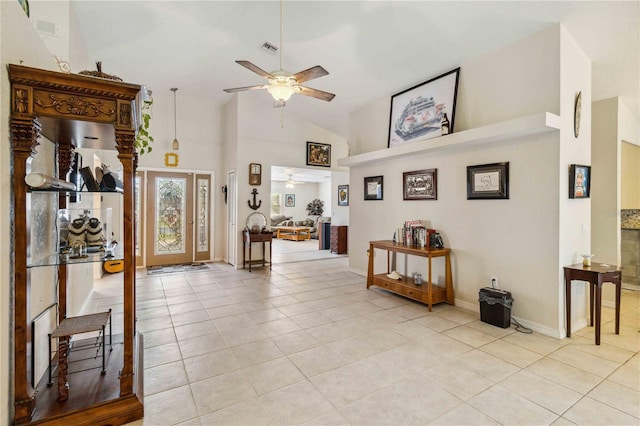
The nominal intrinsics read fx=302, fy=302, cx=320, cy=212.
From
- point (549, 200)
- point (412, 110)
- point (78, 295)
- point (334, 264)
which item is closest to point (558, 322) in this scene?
point (549, 200)

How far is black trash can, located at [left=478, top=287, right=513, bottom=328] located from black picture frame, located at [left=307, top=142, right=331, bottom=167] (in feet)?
16.8

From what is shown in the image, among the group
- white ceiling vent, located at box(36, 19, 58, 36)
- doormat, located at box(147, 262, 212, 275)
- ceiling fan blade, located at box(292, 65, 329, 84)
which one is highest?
white ceiling vent, located at box(36, 19, 58, 36)

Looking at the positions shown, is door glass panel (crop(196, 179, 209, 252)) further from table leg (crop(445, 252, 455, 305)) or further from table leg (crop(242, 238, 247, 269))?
table leg (crop(445, 252, 455, 305))

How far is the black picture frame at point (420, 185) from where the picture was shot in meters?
4.43

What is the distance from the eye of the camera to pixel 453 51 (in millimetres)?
3824

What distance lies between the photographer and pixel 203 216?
718cm

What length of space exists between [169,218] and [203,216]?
2.38 ft

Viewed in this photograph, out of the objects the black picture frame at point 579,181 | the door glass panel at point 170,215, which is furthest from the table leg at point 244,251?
the black picture frame at point 579,181

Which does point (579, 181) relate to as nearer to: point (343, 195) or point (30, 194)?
point (30, 194)

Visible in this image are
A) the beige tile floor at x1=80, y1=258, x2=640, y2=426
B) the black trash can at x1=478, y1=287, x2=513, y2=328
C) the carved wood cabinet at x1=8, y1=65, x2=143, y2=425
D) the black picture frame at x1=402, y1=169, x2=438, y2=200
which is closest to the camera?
the carved wood cabinet at x1=8, y1=65, x2=143, y2=425

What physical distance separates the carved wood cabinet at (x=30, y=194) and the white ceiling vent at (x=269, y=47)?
9.26ft

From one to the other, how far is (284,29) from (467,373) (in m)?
4.24

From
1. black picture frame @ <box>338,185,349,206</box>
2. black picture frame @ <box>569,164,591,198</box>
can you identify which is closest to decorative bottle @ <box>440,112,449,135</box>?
black picture frame @ <box>569,164,591,198</box>

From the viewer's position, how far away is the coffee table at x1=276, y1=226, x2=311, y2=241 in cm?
1175
